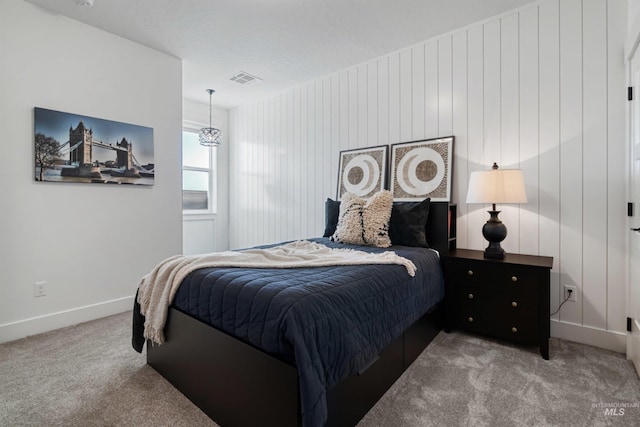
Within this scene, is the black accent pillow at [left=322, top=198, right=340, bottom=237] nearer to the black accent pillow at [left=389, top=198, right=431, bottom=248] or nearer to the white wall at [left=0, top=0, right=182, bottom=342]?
the black accent pillow at [left=389, top=198, right=431, bottom=248]

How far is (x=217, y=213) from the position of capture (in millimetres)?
5113

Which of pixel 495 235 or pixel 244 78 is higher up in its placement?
pixel 244 78

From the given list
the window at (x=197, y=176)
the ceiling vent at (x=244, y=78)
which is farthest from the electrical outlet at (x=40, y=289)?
the ceiling vent at (x=244, y=78)

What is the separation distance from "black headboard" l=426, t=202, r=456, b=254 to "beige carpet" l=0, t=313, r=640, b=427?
0.78m

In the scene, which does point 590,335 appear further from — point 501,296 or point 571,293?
point 501,296

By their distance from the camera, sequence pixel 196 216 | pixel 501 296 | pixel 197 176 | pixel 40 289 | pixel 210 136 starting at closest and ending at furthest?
pixel 501 296, pixel 40 289, pixel 210 136, pixel 196 216, pixel 197 176

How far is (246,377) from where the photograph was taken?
4.41 ft

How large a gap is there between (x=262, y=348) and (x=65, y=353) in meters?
1.85

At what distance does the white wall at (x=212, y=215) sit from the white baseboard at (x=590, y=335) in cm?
445

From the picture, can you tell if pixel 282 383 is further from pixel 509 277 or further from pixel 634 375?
pixel 634 375

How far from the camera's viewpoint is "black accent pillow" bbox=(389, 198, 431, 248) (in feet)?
8.68

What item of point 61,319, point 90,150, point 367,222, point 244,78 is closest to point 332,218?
point 367,222

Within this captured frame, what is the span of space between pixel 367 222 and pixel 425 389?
133 cm

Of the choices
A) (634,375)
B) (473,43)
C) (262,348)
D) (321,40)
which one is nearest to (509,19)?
(473,43)
